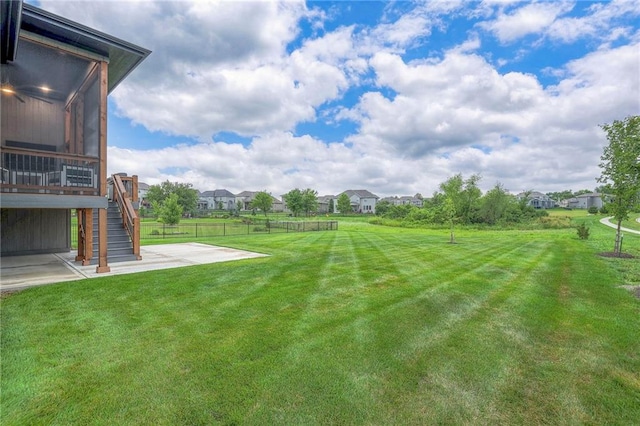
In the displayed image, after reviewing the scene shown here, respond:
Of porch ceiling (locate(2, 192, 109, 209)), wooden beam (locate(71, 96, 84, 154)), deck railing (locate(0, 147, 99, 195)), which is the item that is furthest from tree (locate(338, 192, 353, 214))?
porch ceiling (locate(2, 192, 109, 209))

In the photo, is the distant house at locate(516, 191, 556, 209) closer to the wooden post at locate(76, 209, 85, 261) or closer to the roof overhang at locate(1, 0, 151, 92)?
the roof overhang at locate(1, 0, 151, 92)

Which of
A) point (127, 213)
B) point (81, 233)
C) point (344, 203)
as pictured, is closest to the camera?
point (81, 233)

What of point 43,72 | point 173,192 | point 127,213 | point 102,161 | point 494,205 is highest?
point 43,72

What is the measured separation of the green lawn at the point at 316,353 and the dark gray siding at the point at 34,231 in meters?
6.35

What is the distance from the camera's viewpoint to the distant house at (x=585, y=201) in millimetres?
73250

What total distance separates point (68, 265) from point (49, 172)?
2.92 m

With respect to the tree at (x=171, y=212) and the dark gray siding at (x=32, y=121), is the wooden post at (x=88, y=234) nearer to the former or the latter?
the dark gray siding at (x=32, y=121)

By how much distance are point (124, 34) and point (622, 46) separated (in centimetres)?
1964

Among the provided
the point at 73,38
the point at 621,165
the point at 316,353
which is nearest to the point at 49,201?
the point at 73,38

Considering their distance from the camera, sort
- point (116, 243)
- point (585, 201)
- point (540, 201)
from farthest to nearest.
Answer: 1. point (540, 201)
2. point (585, 201)
3. point (116, 243)

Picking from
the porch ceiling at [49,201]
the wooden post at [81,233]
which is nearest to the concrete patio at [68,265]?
the wooden post at [81,233]

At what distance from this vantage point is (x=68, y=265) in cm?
820

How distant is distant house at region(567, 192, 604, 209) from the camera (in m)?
73.2

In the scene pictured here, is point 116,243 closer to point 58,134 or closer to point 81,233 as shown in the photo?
point 81,233
